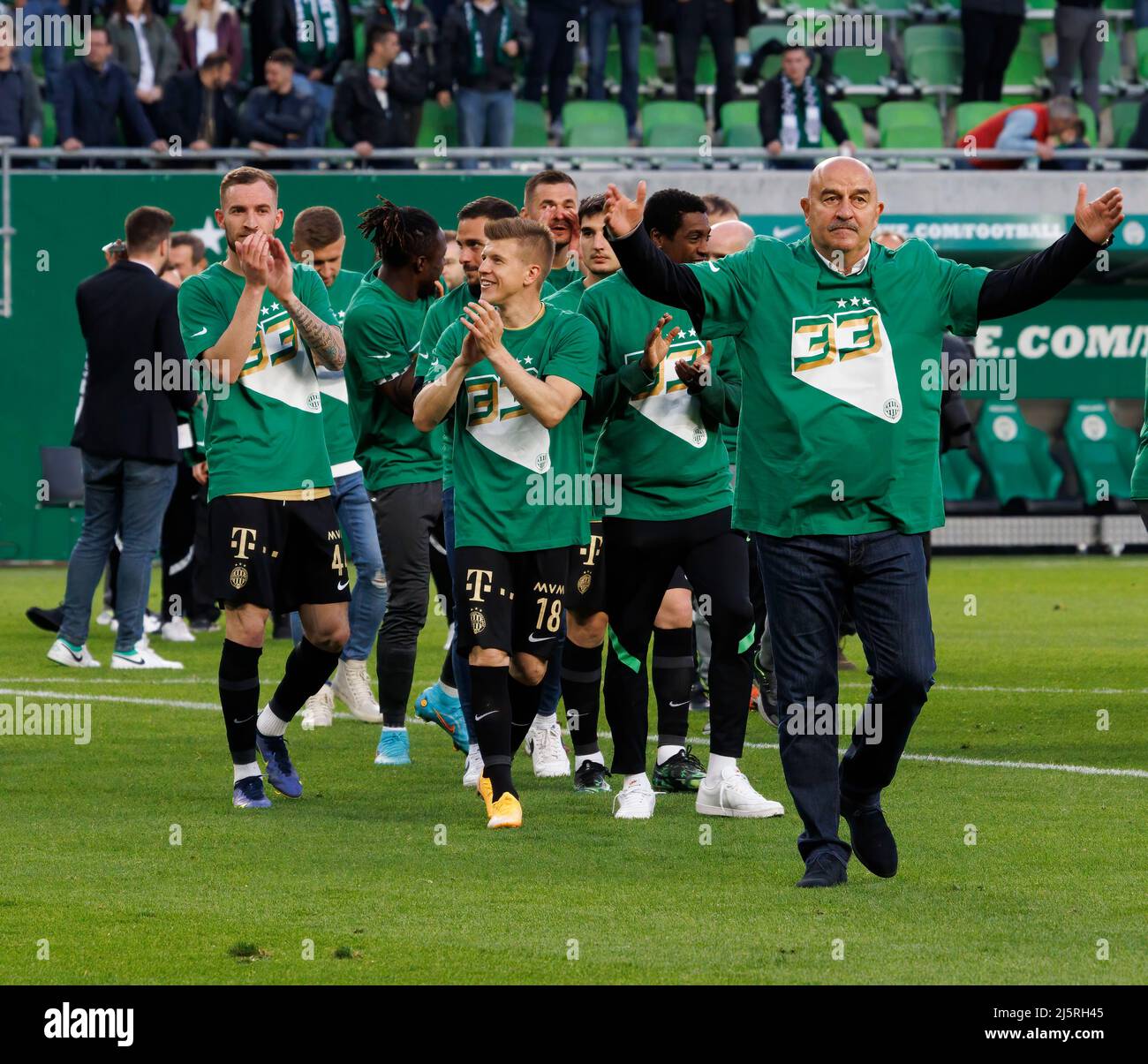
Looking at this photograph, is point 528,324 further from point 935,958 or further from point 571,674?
point 935,958

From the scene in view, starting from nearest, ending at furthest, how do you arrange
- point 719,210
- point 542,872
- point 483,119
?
point 542,872, point 719,210, point 483,119

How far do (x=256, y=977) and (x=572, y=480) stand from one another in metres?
2.61

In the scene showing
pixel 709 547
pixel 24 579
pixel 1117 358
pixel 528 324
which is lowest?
pixel 24 579

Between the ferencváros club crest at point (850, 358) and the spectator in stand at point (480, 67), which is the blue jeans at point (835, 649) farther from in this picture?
the spectator in stand at point (480, 67)

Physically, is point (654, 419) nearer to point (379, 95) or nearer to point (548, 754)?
point (548, 754)

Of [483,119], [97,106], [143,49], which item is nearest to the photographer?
[97,106]

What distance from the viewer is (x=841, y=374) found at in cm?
612

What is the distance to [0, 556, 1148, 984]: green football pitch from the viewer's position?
5.29 meters

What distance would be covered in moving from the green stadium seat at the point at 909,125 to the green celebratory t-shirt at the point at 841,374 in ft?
56.0

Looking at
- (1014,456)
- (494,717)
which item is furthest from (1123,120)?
(494,717)

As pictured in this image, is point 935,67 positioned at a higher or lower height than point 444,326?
higher

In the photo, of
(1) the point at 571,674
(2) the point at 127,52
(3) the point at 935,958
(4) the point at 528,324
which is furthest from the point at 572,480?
(2) the point at 127,52

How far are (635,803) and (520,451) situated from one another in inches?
51.8

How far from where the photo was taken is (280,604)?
25.6 ft
